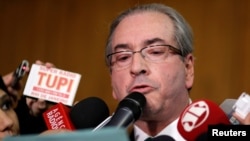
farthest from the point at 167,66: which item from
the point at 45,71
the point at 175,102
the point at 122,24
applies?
the point at 45,71

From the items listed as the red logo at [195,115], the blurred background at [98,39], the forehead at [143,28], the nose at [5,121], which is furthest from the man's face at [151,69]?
the blurred background at [98,39]

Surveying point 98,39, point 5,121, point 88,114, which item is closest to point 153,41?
point 88,114

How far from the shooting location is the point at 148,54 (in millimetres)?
983

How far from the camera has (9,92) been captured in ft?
5.29

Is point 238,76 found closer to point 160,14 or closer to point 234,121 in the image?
point 160,14

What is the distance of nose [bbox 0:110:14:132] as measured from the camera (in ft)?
4.50

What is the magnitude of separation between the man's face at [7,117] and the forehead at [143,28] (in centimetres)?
54

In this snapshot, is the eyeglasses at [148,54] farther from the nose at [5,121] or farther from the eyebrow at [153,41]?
the nose at [5,121]

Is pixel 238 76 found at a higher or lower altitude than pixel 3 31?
lower

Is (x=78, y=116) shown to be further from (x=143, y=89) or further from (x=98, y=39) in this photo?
(x=98, y=39)

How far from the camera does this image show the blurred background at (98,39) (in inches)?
69.4

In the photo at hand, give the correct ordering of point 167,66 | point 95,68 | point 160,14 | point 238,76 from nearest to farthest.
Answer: point 167,66 < point 160,14 < point 238,76 < point 95,68

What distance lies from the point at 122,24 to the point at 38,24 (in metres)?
1.19

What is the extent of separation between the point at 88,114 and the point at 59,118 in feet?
0.25
